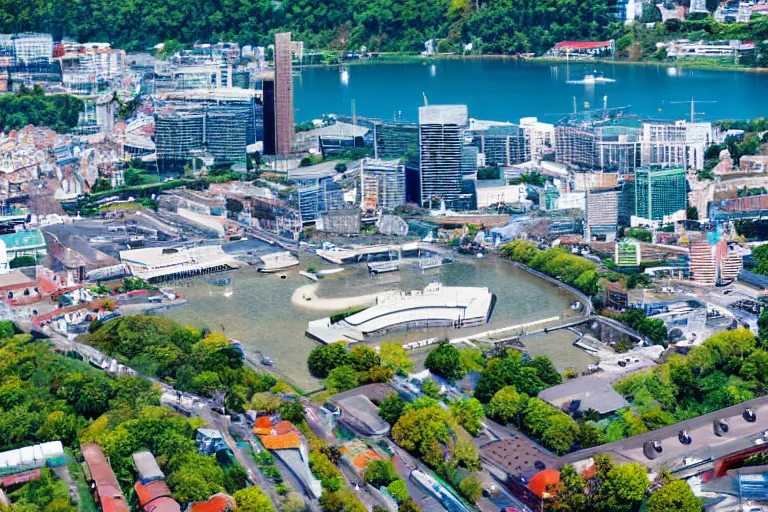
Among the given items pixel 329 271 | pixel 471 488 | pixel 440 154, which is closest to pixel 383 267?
pixel 329 271

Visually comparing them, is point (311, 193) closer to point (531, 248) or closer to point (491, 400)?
point (531, 248)

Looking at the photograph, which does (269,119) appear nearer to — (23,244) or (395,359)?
(23,244)

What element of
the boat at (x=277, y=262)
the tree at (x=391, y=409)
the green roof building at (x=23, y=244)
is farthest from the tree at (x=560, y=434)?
the green roof building at (x=23, y=244)

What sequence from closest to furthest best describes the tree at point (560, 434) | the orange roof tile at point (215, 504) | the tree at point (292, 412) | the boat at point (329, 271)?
the orange roof tile at point (215, 504), the tree at point (560, 434), the tree at point (292, 412), the boat at point (329, 271)

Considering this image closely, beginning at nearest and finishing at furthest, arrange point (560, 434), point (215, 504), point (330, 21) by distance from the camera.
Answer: point (215, 504)
point (560, 434)
point (330, 21)

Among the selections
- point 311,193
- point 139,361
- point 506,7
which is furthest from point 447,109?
point 506,7

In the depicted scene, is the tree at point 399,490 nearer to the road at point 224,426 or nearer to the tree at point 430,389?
the road at point 224,426

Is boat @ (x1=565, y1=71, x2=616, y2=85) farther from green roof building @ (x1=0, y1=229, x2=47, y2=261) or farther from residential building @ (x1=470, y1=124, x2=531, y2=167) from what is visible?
green roof building @ (x1=0, y1=229, x2=47, y2=261)
